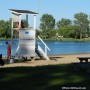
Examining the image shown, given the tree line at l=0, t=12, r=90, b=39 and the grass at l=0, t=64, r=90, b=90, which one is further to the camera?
the tree line at l=0, t=12, r=90, b=39

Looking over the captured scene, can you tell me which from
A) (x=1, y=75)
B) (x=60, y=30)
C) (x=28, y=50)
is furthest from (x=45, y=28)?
(x=1, y=75)

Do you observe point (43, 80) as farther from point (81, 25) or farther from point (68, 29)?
point (81, 25)

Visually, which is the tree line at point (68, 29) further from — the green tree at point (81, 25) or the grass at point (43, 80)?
the grass at point (43, 80)

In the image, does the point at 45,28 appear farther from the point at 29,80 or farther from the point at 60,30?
the point at 29,80

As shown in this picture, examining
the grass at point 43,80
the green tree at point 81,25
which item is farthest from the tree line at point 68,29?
the grass at point 43,80

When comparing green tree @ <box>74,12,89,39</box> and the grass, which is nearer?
the grass

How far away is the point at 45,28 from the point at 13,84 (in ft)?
589

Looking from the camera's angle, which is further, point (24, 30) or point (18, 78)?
point (24, 30)

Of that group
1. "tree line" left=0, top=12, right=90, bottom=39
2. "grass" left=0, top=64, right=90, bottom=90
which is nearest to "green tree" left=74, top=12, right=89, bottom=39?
"tree line" left=0, top=12, right=90, bottom=39

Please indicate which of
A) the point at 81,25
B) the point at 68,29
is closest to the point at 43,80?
the point at 68,29

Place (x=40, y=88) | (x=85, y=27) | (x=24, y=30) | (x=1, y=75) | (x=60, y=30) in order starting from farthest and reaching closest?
(x=85, y=27) < (x=60, y=30) < (x=24, y=30) < (x=1, y=75) < (x=40, y=88)

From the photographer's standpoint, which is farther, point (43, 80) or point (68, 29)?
point (68, 29)

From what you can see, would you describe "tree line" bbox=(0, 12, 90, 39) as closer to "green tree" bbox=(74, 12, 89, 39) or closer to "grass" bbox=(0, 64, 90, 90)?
"green tree" bbox=(74, 12, 89, 39)

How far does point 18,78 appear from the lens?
14.4 m
